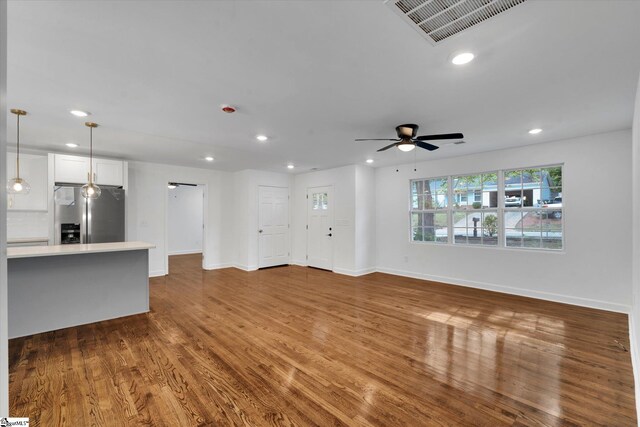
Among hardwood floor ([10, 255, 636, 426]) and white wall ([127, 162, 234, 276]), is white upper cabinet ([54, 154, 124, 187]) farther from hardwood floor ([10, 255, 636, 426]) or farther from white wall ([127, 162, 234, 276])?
hardwood floor ([10, 255, 636, 426])

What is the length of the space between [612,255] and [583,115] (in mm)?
2110

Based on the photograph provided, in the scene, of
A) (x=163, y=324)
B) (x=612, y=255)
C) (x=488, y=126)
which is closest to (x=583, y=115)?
(x=488, y=126)

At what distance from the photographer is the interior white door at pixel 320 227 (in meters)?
6.99

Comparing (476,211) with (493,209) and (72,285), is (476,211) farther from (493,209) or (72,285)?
(72,285)

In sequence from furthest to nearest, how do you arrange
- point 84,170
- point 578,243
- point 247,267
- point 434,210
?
point 247,267 → point 434,210 → point 84,170 → point 578,243

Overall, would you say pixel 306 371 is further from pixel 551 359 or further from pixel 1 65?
pixel 1 65

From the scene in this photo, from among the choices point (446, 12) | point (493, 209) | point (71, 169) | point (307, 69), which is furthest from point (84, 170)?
point (493, 209)

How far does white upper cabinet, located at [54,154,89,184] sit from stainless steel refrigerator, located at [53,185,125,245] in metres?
0.16

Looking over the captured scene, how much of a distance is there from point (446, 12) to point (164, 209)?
6.43 meters

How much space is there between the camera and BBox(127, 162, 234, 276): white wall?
19.9 ft

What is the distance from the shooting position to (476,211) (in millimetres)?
5344

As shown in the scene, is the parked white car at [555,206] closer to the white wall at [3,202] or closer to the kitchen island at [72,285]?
the white wall at [3,202]

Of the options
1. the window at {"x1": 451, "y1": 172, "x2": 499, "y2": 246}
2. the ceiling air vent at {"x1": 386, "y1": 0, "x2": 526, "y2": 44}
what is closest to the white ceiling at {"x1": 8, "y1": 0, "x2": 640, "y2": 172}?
the ceiling air vent at {"x1": 386, "y1": 0, "x2": 526, "y2": 44}

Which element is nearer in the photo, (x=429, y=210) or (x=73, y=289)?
(x=73, y=289)
